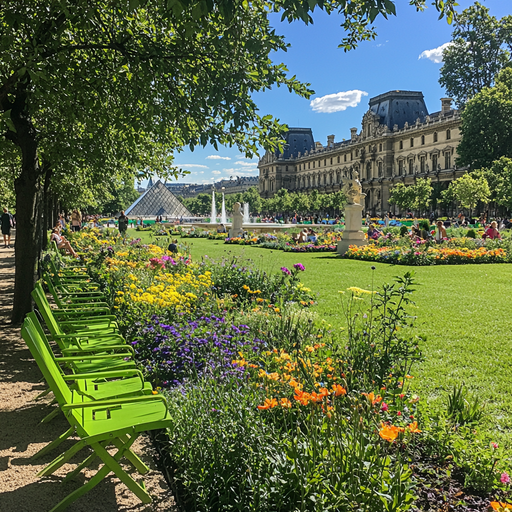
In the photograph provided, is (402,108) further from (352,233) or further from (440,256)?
(440,256)

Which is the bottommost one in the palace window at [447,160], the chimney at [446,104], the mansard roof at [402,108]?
the palace window at [447,160]

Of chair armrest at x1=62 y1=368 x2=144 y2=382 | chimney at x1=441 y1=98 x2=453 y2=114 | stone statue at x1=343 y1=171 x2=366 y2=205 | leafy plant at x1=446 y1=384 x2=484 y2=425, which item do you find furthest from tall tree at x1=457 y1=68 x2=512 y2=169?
chair armrest at x1=62 y1=368 x2=144 y2=382

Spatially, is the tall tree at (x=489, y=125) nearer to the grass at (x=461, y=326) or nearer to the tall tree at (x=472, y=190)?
the tall tree at (x=472, y=190)

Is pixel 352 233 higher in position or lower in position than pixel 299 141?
lower

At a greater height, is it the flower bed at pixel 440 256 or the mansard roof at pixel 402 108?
the mansard roof at pixel 402 108

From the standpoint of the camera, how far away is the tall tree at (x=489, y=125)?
127 feet

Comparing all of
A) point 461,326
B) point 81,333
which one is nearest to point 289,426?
point 81,333

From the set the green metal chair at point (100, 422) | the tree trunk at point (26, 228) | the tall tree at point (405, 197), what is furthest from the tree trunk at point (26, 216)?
the tall tree at point (405, 197)

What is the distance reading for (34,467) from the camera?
3062mm

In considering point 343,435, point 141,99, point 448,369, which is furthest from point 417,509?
point 141,99

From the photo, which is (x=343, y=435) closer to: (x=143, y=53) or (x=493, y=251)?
(x=143, y=53)

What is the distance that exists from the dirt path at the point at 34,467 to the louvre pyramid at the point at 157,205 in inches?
2713

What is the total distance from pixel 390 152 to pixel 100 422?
73808 mm

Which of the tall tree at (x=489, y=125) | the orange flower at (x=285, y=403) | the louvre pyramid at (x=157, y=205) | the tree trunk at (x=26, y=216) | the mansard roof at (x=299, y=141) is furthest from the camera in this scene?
the mansard roof at (x=299, y=141)
